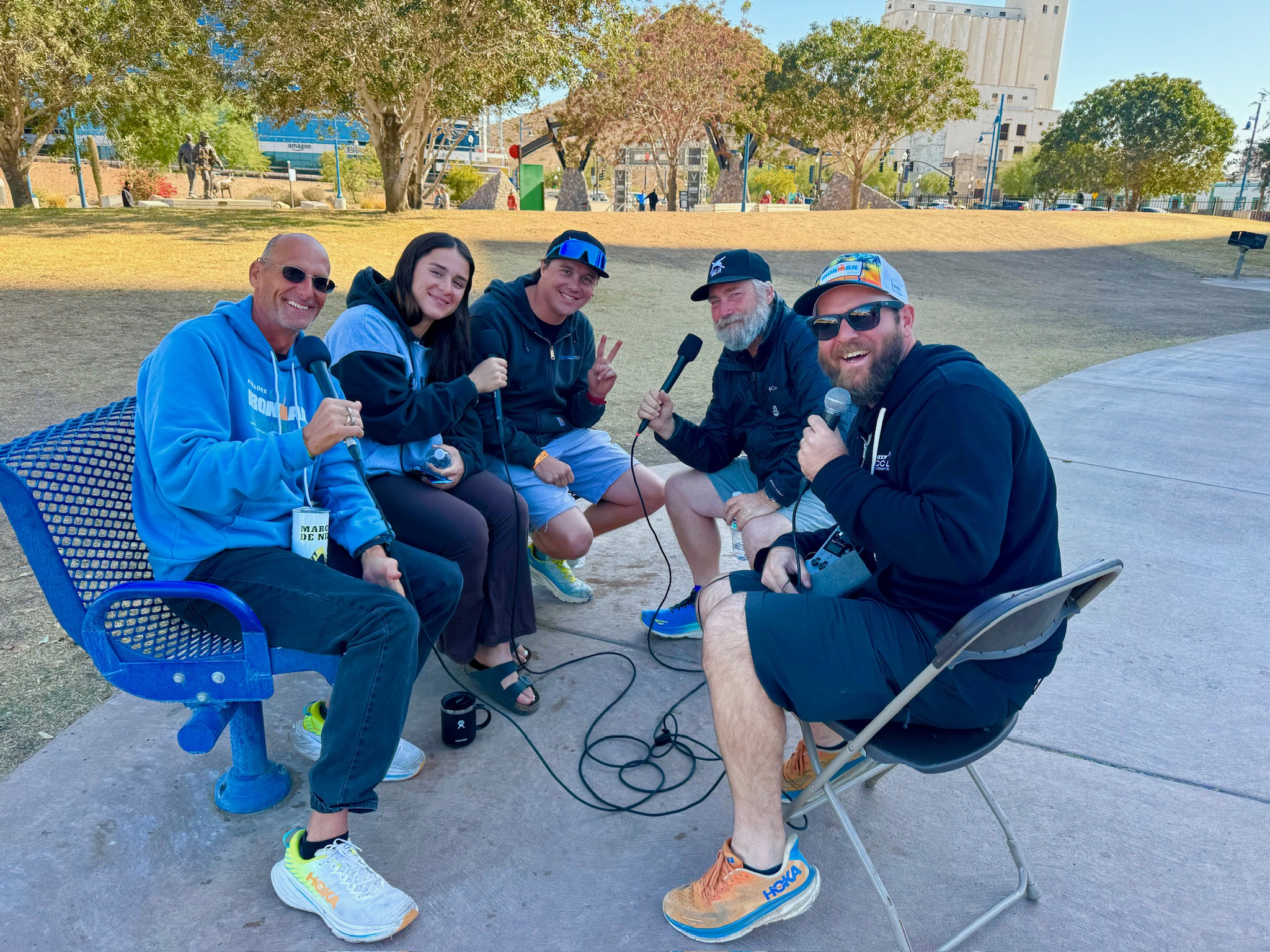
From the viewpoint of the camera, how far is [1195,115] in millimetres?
56125

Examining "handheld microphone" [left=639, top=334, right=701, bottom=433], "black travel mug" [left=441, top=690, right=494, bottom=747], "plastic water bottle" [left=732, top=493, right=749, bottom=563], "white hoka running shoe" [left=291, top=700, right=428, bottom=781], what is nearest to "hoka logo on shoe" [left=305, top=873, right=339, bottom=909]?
"white hoka running shoe" [left=291, top=700, right=428, bottom=781]

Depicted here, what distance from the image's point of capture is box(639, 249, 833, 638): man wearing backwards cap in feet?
11.5

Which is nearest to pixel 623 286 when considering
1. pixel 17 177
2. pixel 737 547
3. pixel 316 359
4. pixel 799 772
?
pixel 737 547

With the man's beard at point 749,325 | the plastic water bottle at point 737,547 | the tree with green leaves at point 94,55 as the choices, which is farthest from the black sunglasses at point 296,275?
the tree with green leaves at point 94,55

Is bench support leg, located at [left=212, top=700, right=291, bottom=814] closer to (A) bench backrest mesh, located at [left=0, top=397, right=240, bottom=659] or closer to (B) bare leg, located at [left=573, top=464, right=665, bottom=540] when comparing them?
(A) bench backrest mesh, located at [left=0, top=397, right=240, bottom=659]

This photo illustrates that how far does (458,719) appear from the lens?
2.86m

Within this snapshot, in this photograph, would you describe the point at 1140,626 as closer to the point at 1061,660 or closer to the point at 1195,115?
the point at 1061,660

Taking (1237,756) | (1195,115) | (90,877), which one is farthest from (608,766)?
(1195,115)

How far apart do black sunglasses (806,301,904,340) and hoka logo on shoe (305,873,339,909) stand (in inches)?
73.9

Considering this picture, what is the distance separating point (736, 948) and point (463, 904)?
2.27 feet

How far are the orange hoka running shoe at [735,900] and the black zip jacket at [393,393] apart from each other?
177 centimetres

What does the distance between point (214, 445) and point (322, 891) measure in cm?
113

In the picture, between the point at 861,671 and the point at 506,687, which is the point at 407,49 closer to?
the point at 506,687

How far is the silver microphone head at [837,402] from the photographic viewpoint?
2.32 m
